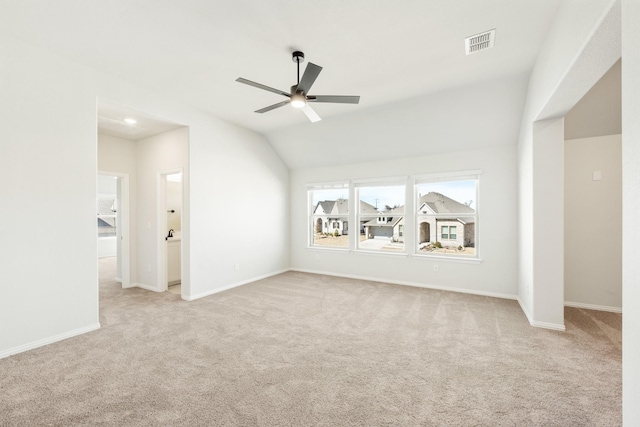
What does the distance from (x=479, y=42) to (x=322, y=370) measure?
3512 mm

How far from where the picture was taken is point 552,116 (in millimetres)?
3049

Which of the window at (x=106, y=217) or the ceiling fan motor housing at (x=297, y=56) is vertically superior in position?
the ceiling fan motor housing at (x=297, y=56)

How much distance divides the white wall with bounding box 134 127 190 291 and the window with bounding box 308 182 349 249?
9.61 ft

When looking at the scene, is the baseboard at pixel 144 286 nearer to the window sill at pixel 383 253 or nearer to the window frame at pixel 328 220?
the window frame at pixel 328 220

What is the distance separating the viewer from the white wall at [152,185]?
448cm

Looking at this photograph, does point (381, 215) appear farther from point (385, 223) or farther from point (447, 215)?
point (447, 215)

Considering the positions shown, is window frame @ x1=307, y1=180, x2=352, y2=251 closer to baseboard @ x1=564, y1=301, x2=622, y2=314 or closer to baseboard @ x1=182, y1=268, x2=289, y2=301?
baseboard @ x1=182, y1=268, x2=289, y2=301

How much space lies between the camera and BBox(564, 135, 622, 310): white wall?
12.4 feet

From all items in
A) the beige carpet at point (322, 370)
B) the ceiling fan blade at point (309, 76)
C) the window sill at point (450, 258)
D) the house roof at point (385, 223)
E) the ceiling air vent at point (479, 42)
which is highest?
the ceiling air vent at point (479, 42)

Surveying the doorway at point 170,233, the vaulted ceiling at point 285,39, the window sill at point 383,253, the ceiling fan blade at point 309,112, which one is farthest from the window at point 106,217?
the ceiling fan blade at point 309,112

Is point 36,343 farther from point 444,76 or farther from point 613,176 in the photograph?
point 613,176

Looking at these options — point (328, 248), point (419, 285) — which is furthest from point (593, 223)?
point (328, 248)

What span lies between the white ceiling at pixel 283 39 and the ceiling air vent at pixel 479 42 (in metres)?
0.06

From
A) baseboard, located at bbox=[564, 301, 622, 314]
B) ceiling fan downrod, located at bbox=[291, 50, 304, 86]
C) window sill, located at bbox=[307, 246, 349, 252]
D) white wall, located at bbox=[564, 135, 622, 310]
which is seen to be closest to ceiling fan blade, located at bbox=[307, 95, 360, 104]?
ceiling fan downrod, located at bbox=[291, 50, 304, 86]
